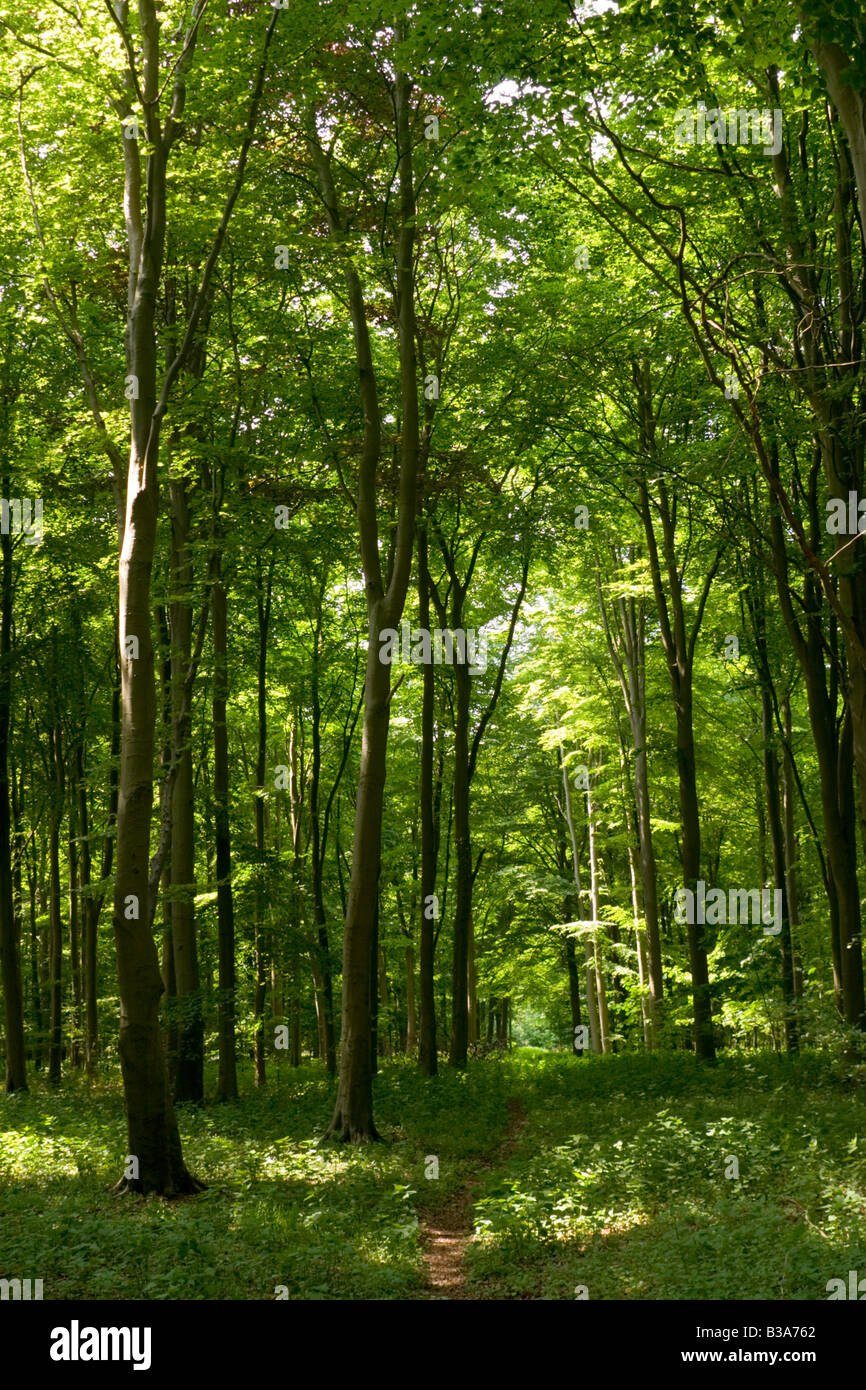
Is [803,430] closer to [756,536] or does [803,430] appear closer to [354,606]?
[756,536]

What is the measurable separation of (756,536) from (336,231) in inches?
270

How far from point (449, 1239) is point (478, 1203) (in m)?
0.35

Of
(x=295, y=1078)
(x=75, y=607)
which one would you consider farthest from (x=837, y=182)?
(x=295, y=1078)

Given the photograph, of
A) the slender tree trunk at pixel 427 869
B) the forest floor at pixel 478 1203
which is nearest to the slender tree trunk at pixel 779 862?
the forest floor at pixel 478 1203

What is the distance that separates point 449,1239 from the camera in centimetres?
807

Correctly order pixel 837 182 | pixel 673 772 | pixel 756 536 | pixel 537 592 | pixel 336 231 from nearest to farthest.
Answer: pixel 837 182, pixel 336 231, pixel 756 536, pixel 673 772, pixel 537 592

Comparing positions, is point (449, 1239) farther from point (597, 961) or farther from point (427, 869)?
point (597, 961)

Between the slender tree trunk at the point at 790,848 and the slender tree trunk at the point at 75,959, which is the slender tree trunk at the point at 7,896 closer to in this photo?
the slender tree trunk at the point at 75,959

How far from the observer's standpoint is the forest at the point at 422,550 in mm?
7566

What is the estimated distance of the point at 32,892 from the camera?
24688 millimetres

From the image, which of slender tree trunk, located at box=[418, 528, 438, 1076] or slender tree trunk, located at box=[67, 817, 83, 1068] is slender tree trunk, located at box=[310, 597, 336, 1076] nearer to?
slender tree trunk, located at box=[418, 528, 438, 1076]

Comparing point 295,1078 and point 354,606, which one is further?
point 354,606

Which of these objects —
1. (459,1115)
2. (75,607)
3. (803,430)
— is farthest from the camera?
(75,607)

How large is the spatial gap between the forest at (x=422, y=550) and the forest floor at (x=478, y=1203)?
0.18 feet
